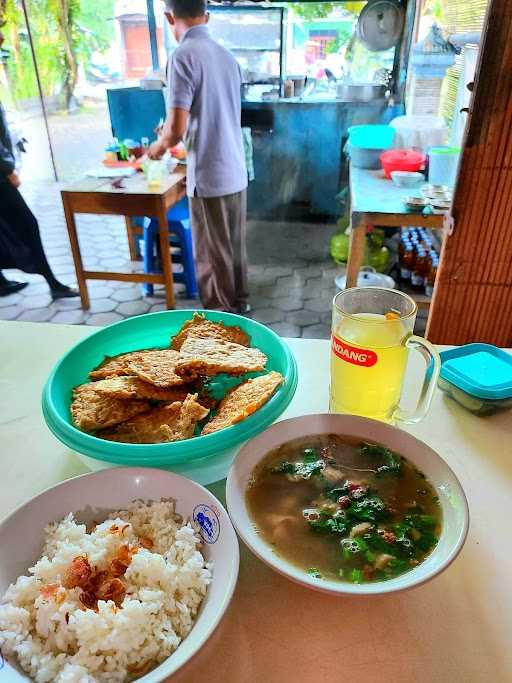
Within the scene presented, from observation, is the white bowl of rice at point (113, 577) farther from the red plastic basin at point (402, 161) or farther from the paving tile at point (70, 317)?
the red plastic basin at point (402, 161)

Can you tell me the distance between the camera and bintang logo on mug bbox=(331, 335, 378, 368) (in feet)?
2.95

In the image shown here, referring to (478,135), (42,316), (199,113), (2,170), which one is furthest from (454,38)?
(42,316)

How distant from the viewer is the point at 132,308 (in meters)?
3.54

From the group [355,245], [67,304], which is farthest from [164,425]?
[67,304]

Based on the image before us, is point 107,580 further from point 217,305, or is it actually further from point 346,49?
point 346,49

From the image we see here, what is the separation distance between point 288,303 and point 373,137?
4.25ft

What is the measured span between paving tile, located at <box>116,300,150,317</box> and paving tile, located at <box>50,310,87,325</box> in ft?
0.81

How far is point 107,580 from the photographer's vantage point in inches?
25.6

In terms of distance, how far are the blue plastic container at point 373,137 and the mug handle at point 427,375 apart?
2870 millimetres

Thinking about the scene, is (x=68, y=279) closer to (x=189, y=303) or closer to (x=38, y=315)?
(x=38, y=315)

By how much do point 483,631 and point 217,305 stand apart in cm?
287

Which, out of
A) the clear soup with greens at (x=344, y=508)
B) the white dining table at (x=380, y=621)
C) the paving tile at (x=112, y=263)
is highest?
the clear soup with greens at (x=344, y=508)

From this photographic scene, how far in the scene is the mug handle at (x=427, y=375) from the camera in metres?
0.88

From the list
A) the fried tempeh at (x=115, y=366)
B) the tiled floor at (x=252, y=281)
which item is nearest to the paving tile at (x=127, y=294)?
the tiled floor at (x=252, y=281)
